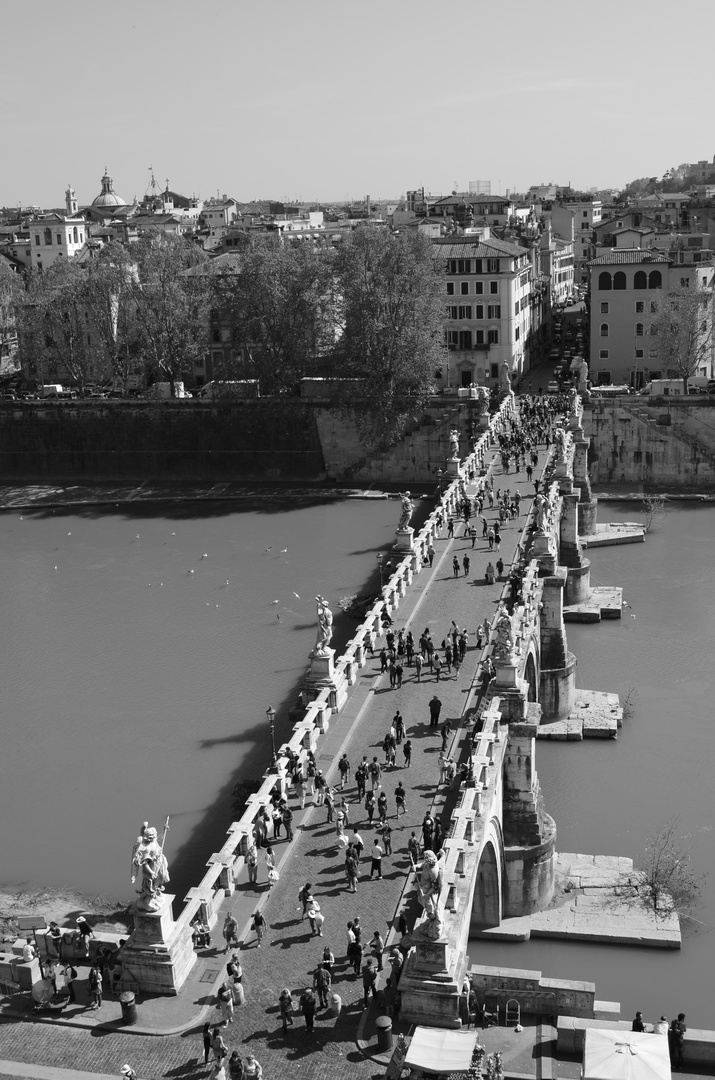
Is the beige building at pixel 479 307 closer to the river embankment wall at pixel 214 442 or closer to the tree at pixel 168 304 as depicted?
the river embankment wall at pixel 214 442

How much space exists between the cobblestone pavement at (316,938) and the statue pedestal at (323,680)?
69 cm

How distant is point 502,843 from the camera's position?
86.9ft

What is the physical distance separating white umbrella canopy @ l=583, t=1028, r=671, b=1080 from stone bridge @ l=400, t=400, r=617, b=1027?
2.14 m

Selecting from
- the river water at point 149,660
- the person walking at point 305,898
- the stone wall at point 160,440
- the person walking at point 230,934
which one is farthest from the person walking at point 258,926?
the stone wall at point 160,440

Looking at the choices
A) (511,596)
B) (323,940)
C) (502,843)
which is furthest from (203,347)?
(323,940)

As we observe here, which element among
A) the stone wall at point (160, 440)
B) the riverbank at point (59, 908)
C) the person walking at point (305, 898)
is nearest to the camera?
the person walking at point (305, 898)

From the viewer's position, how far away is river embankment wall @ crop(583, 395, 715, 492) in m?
62.3

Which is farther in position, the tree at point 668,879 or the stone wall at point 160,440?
the stone wall at point 160,440

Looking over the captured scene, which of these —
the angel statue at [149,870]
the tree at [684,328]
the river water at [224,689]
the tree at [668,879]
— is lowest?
the tree at [668,879]

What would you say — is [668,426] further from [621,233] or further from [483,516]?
[621,233]

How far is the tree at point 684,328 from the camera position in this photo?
66.4 meters

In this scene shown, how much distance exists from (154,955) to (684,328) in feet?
180

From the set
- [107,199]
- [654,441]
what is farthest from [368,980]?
[107,199]

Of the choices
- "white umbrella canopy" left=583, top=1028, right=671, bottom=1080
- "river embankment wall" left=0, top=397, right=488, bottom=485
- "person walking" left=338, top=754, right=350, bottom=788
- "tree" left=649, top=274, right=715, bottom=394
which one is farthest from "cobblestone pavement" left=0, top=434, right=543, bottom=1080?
"tree" left=649, top=274, right=715, bottom=394
